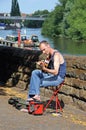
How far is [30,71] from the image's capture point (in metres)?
10.3

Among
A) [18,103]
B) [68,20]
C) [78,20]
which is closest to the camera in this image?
[18,103]

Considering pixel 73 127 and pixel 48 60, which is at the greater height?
pixel 48 60

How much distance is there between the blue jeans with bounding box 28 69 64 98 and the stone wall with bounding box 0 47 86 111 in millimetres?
764

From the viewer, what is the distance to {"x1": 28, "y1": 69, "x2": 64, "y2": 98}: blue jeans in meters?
7.79

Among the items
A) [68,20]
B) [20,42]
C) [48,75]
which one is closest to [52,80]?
[48,75]

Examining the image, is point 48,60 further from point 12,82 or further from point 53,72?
→ point 12,82

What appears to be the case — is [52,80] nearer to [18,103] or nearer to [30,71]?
[18,103]

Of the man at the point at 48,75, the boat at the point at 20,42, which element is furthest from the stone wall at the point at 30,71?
the boat at the point at 20,42

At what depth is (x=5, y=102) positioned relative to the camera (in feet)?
28.6

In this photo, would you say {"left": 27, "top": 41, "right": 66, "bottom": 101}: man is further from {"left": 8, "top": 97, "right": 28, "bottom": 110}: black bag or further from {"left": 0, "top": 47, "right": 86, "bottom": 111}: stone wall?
{"left": 0, "top": 47, "right": 86, "bottom": 111}: stone wall

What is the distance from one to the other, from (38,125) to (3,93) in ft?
10.3

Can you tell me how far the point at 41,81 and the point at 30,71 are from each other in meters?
2.38

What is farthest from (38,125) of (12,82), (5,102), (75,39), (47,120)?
(75,39)

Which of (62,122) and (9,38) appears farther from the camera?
(9,38)
